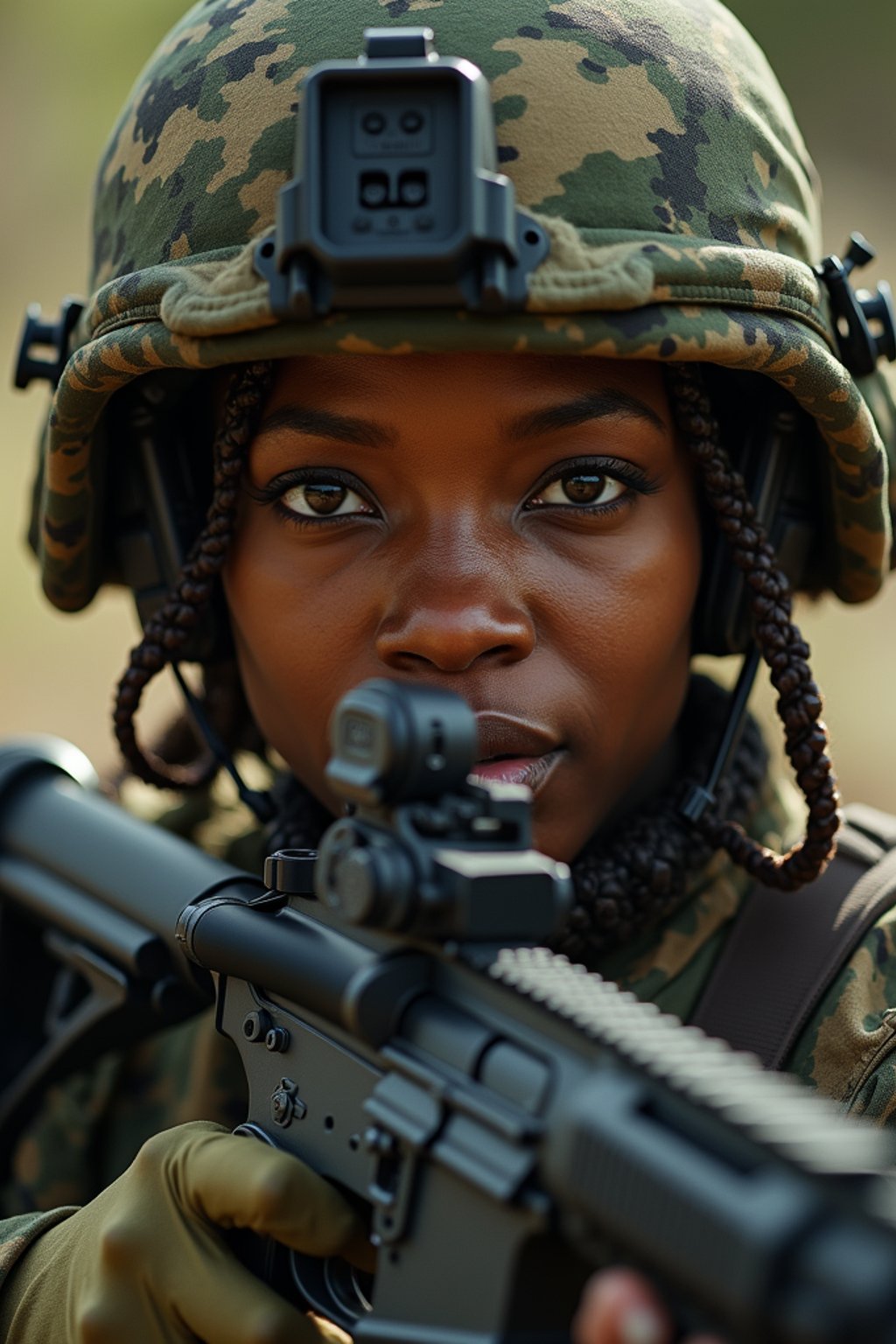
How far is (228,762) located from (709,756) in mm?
868

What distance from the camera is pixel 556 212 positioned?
2.37 metres

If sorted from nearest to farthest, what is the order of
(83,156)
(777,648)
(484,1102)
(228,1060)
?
(484,1102)
(777,648)
(228,1060)
(83,156)

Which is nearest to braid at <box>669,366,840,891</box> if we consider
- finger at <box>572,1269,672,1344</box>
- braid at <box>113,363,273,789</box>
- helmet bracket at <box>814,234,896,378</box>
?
helmet bracket at <box>814,234,896,378</box>

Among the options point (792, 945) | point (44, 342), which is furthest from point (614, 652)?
point (44, 342)

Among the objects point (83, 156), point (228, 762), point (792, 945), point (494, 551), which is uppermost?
point (83, 156)

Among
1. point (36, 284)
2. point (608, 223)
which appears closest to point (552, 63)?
point (608, 223)

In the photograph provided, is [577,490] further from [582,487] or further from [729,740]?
[729,740]

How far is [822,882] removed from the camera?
2709 millimetres

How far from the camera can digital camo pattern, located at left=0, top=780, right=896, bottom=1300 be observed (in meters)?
2.38

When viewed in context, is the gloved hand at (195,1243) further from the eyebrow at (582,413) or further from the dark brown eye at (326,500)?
the eyebrow at (582,413)

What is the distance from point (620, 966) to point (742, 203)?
125cm

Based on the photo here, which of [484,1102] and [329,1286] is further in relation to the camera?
[329,1286]

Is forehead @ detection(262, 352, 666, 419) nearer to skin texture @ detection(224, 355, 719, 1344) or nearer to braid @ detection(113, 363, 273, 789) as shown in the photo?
skin texture @ detection(224, 355, 719, 1344)

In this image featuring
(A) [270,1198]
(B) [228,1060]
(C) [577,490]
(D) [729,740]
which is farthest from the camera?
(B) [228,1060]
